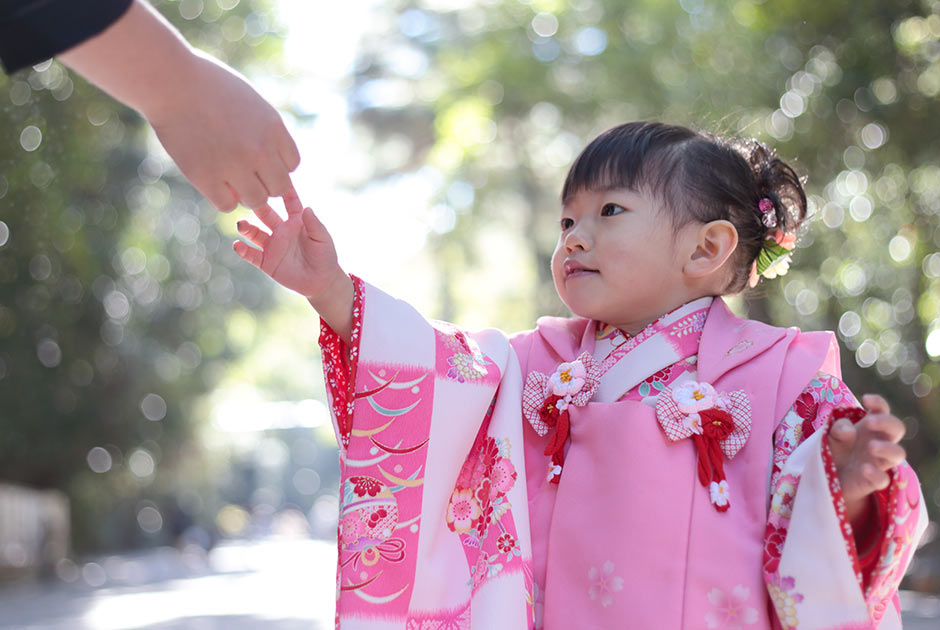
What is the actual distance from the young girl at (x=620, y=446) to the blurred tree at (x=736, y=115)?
0.62 metres

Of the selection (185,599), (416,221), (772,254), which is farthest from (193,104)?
(416,221)

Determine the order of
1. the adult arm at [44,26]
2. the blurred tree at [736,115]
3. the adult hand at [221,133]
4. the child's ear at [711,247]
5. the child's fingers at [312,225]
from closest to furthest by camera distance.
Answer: the adult arm at [44,26] → the adult hand at [221,133] → the child's fingers at [312,225] → the child's ear at [711,247] → the blurred tree at [736,115]

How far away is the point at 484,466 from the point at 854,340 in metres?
8.18

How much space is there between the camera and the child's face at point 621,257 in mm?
2094

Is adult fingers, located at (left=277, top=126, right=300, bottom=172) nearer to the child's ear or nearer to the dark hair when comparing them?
the dark hair

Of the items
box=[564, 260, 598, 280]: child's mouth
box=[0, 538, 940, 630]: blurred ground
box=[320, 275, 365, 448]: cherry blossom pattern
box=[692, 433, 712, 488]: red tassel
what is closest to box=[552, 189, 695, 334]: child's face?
box=[564, 260, 598, 280]: child's mouth

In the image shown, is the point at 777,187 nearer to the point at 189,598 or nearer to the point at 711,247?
the point at 711,247

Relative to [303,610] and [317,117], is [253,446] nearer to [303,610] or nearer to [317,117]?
[317,117]

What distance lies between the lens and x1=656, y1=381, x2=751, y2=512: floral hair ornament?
1.91 metres

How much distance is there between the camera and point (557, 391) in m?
2.06

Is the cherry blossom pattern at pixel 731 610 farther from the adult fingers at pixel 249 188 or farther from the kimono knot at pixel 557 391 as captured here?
the adult fingers at pixel 249 188

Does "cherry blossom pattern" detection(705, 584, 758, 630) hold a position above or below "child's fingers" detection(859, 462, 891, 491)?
below

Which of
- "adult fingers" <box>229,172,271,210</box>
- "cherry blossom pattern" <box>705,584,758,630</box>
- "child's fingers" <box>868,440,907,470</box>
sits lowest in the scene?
"cherry blossom pattern" <box>705,584,758,630</box>

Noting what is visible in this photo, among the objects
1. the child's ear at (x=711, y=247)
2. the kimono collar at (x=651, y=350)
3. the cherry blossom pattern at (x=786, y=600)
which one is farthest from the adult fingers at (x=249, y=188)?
the cherry blossom pattern at (x=786, y=600)
